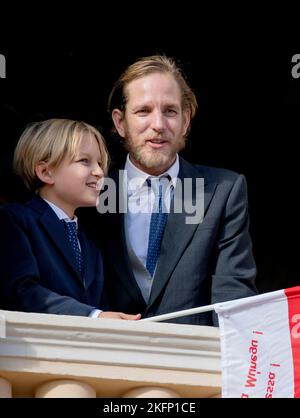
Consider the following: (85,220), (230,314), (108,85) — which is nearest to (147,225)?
(85,220)

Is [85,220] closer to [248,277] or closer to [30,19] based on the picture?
[248,277]

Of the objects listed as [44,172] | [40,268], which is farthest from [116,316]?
[44,172]

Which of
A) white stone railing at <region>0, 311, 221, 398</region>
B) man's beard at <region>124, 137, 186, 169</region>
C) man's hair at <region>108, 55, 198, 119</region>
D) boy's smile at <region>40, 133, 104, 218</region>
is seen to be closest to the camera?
white stone railing at <region>0, 311, 221, 398</region>

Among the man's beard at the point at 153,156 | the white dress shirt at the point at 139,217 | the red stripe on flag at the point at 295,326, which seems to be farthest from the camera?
the man's beard at the point at 153,156

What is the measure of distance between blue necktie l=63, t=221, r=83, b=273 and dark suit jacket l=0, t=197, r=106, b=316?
4cm

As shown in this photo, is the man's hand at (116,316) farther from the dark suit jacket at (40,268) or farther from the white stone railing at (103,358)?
the white stone railing at (103,358)

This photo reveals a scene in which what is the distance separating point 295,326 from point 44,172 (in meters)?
1.35

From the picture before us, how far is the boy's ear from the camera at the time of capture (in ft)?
25.6

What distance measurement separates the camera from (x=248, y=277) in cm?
773

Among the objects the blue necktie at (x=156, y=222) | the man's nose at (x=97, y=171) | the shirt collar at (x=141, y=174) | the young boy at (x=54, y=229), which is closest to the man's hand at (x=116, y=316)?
the young boy at (x=54, y=229)

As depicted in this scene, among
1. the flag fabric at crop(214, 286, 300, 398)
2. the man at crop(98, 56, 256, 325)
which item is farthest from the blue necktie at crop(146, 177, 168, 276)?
the flag fabric at crop(214, 286, 300, 398)

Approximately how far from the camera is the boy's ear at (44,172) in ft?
25.6

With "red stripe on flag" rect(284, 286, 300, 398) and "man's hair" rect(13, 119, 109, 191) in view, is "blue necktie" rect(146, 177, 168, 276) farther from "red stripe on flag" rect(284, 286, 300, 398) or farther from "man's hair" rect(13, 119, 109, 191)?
"red stripe on flag" rect(284, 286, 300, 398)

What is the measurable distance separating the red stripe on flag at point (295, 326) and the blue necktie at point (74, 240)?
0.91 meters
